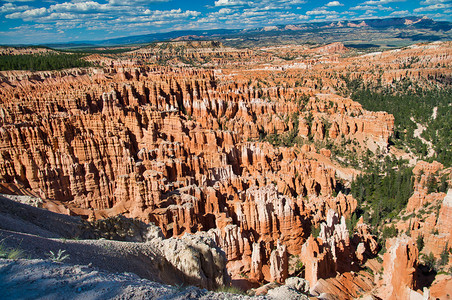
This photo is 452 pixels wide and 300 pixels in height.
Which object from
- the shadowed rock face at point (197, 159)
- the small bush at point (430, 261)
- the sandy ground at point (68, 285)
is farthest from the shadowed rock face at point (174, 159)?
the sandy ground at point (68, 285)

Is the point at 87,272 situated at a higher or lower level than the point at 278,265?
higher

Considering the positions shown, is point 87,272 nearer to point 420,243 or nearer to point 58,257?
point 58,257

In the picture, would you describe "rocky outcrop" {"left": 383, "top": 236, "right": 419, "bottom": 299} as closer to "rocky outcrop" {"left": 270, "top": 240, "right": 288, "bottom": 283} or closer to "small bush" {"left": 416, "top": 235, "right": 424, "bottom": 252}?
"small bush" {"left": 416, "top": 235, "right": 424, "bottom": 252}

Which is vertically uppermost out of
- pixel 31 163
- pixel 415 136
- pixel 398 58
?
pixel 398 58

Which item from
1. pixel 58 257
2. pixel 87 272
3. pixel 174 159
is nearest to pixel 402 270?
pixel 87 272

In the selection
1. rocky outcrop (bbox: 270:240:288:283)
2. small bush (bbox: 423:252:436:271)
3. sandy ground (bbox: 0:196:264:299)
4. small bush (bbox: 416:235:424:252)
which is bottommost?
small bush (bbox: 423:252:436:271)

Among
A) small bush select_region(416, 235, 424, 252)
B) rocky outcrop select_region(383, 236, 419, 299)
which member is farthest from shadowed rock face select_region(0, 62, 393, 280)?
small bush select_region(416, 235, 424, 252)

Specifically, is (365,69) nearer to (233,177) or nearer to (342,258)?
(233,177)

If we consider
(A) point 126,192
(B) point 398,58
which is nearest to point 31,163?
(A) point 126,192

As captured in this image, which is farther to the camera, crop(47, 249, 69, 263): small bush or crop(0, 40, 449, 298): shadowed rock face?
crop(0, 40, 449, 298): shadowed rock face
